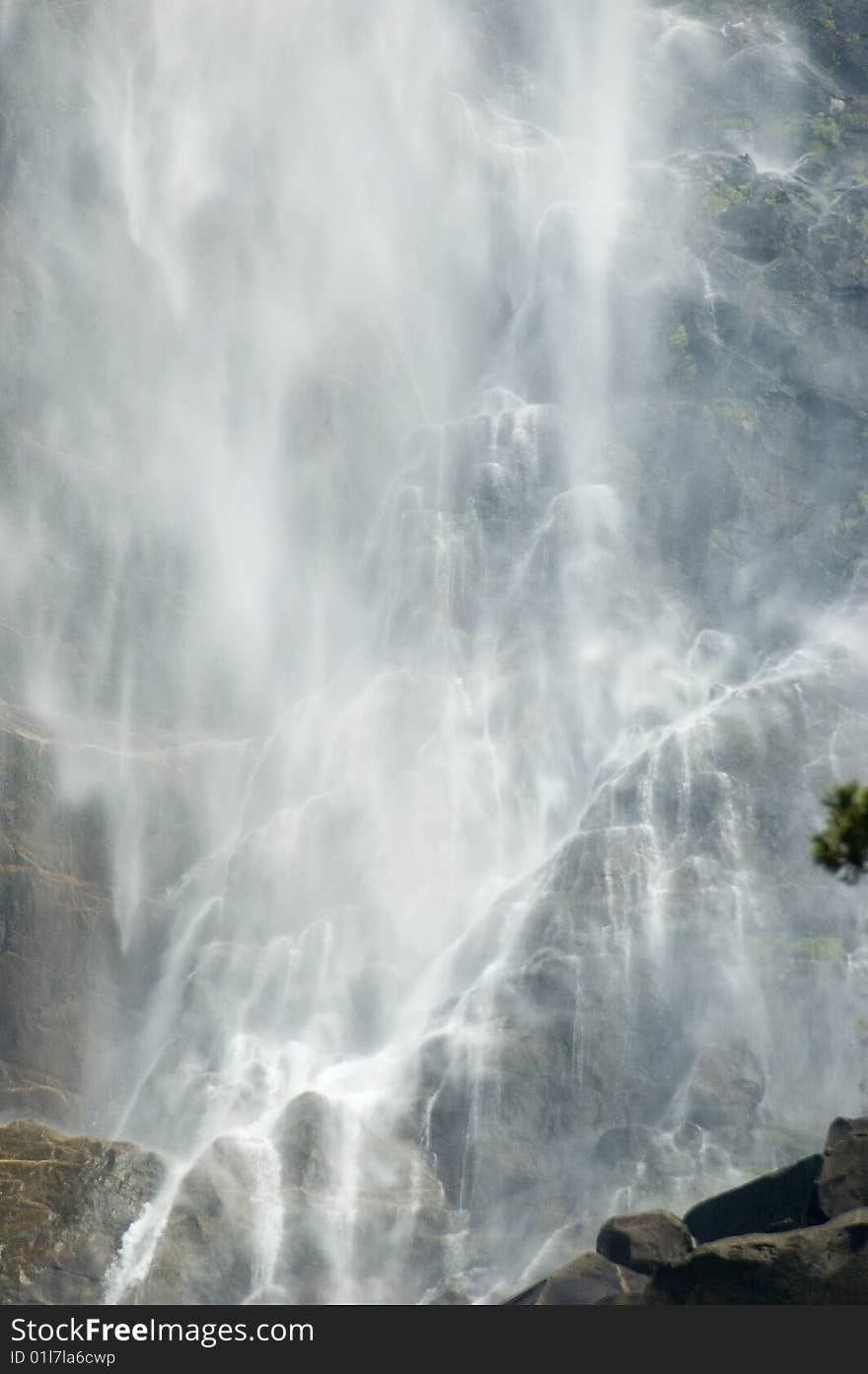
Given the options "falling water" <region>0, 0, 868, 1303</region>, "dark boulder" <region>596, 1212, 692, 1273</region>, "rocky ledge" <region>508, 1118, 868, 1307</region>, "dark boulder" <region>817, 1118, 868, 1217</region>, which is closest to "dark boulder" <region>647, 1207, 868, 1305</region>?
"rocky ledge" <region>508, 1118, 868, 1307</region>

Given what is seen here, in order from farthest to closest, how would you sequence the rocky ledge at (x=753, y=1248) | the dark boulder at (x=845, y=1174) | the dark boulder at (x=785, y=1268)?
the dark boulder at (x=845, y=1174)
the rocky ledge at (x=753, y=1248)
the dark boulder at (x=785, y=1268)

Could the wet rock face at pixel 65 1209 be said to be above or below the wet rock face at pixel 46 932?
below

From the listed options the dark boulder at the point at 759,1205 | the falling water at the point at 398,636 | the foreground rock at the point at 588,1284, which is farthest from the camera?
the falling water at the point at 398,636

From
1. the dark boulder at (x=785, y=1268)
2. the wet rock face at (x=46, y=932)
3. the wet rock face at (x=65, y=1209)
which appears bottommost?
the dark boulder at (x=785, y=1268)

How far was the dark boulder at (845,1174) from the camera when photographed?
28.3m

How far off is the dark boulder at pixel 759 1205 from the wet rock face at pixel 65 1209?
15.1 meters

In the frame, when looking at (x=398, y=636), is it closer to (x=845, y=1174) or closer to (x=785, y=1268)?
(x=845, y=1174)

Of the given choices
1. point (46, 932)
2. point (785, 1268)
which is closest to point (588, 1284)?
point (785, 1268)

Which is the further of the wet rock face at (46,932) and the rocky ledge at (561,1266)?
the wet rock face at (46,932)

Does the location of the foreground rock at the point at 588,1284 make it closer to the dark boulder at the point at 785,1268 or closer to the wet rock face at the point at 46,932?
the dark boulder at the point at 785,1268

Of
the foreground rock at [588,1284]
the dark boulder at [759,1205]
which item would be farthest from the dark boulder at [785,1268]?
the dark boulder at [759,1205]

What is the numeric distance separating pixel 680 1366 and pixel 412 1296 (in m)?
12.6

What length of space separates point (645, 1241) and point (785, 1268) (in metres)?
4.66

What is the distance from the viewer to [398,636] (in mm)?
54406
